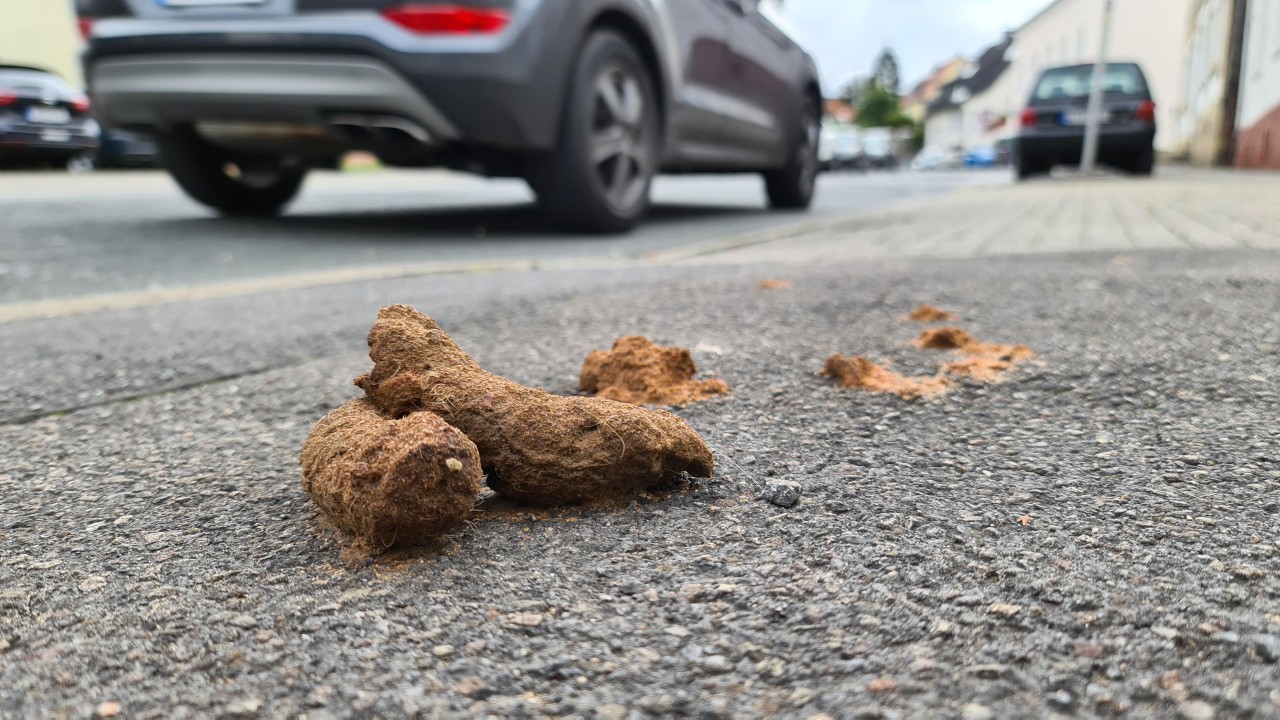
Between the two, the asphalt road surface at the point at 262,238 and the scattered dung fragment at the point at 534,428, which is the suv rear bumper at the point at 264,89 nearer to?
the asphalt road surface at the point at 262,238

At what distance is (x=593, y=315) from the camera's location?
8.64 ft

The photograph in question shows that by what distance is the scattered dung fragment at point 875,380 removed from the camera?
1771mm

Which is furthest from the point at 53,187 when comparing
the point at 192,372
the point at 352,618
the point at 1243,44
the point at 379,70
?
the point at 1243,44

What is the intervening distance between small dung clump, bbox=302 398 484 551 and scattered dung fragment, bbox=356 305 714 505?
0.10 meters

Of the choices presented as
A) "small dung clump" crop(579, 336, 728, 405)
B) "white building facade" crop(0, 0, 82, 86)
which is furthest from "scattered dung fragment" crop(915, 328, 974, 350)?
"white building facade" crop(0, 0, 82, 86)

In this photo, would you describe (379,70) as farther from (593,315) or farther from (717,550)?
(717,550)

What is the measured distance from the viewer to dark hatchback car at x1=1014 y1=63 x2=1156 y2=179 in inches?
535

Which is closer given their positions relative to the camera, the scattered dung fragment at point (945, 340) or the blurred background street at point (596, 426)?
the blurred background street at point (596, 426)

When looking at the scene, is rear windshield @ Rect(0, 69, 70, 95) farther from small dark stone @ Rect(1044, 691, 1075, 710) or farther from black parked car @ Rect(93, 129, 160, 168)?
small dark stone @ Rect(1044, 691, 1075, 710)

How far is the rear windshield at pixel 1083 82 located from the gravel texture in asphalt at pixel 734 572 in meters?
13.9

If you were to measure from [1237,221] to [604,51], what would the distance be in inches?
137

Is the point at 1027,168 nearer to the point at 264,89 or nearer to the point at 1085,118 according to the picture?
the point at 1085,118

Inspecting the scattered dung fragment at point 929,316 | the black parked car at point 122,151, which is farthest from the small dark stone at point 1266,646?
the black parked car at point 122,151

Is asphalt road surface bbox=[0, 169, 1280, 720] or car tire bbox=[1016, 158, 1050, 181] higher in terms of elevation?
car tire bbox=[1016, 158, 1050, 181]
